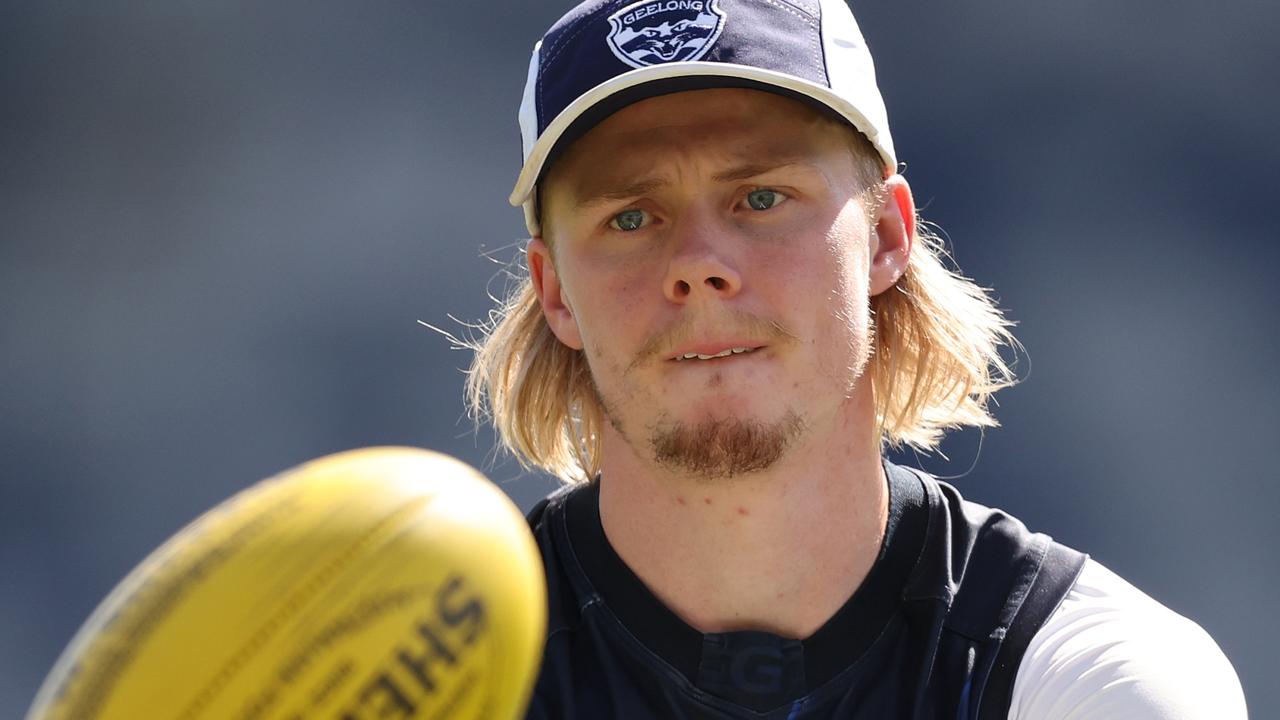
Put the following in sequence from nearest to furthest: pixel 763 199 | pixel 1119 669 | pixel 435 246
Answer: pixel 1119 669 → pixel 763 199 → pixel 435 246

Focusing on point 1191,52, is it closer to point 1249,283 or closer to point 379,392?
point 1249,283

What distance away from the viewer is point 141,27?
4426 mm

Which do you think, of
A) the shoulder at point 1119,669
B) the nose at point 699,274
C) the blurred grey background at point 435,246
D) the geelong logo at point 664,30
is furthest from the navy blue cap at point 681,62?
the blurred grey background at point 435,246

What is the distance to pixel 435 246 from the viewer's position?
4336mm

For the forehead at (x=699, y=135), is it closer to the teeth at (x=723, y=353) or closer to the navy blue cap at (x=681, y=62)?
the navy blue cap at (x=681, y=62)

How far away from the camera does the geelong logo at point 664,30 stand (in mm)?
2086

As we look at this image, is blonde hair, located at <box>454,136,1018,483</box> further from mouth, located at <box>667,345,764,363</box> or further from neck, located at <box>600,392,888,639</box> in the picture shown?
mouth, located at <box>667,345,764,363</box>

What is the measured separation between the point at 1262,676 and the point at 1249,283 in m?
1.20

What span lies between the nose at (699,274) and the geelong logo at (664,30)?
0.95 feet

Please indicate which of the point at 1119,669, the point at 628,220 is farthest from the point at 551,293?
the point at 1119,669

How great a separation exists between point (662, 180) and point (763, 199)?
0.15 m

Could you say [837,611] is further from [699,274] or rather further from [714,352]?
[699,274]

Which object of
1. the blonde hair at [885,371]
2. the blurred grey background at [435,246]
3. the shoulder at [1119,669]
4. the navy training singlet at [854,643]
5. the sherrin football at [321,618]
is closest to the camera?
the sherrin football at [321,618]

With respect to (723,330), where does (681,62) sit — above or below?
above
